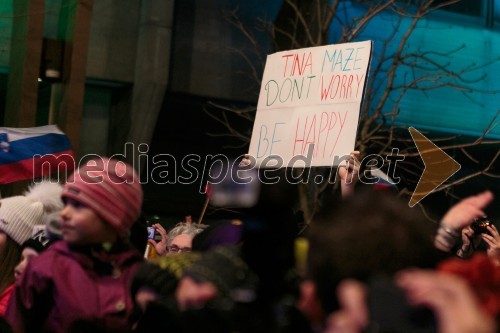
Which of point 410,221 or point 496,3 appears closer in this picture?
point 410,221

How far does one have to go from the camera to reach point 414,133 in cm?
638

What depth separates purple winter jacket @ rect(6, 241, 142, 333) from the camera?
3.13 m

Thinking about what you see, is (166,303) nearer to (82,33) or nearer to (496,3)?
(82,33)

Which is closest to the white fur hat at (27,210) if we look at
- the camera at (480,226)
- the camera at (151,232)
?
the camera at (480,226)

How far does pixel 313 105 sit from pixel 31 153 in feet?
8.19

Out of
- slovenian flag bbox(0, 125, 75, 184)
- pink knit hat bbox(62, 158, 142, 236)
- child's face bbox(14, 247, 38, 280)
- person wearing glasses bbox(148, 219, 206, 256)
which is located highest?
pink knit hat bbox(62, 158, 142, 236)

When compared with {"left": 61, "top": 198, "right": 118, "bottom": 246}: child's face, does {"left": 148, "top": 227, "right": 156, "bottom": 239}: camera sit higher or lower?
lower

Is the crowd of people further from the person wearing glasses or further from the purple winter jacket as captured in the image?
the person wearing glasses

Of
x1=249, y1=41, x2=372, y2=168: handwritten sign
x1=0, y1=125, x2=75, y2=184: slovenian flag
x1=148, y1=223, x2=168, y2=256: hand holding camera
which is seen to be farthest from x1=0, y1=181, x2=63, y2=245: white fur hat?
x1=148, y1=223, x2=168, y2=256: hand holding camera

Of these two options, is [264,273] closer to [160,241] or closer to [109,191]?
[109,191]

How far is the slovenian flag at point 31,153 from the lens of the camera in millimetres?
7395

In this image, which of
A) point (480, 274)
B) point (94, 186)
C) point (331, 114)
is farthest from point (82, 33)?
point (480, 274)

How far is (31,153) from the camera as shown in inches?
295

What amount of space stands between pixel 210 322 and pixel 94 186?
1.01 meters
